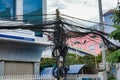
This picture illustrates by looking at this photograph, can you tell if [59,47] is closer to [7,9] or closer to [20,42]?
[20,42]

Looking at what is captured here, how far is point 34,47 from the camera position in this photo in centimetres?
1888

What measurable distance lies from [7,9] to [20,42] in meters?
1.83

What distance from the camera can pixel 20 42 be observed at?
17.4 metres

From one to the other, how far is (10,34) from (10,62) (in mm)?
1833

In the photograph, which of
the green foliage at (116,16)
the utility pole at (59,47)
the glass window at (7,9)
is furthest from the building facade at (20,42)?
the green foliage at (116,16)

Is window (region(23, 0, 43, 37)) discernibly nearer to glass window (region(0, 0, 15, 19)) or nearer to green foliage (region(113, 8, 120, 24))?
glass window (region(0, 0, 15, 19))

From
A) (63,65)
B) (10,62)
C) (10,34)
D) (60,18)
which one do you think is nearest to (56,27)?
(60,18)

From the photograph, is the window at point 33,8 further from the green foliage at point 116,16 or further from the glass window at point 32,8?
the green foliage at point 116,16

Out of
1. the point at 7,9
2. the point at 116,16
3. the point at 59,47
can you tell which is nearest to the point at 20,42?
the point at 7,9

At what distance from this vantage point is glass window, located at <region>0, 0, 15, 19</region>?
17.4 m

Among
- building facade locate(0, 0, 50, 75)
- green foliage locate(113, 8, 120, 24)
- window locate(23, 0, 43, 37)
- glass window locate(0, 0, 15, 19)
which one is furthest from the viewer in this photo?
window locate(23, 0, 43, 37)

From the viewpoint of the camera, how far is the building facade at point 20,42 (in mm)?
16922

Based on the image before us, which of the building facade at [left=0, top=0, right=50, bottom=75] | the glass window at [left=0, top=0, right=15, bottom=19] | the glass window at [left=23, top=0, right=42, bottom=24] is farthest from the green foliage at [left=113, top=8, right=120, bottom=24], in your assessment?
the glass window at [left=23, top=0, right=42, bottom=24]

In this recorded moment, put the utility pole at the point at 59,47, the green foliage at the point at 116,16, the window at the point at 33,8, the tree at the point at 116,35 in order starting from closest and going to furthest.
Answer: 1. the tree at the point at 116,35
2. the green foliage at the point at 116,16
3. the utility pole at the point at 59,47
4. the window at the point at 33,8
